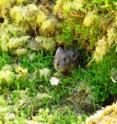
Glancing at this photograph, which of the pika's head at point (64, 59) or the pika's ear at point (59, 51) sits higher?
the pika's ear at point (59, 51)

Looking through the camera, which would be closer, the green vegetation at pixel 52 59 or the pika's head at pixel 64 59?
the green vegetation at pixel 52 59

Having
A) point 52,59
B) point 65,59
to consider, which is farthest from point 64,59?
point 52,59

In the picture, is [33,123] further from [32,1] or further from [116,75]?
[32,1]

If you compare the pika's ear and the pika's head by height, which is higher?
the pika's ear

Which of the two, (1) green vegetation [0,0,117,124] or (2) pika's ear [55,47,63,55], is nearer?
(1) green vegetation [0,0,117,124]

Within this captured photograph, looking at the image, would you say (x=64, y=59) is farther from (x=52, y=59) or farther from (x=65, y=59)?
(x=52, y=59)
